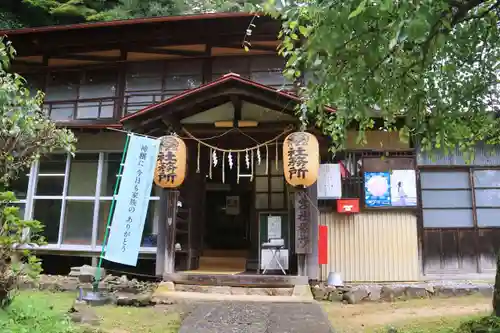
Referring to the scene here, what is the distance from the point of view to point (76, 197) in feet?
40.4

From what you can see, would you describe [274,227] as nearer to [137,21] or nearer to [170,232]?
[170,232]

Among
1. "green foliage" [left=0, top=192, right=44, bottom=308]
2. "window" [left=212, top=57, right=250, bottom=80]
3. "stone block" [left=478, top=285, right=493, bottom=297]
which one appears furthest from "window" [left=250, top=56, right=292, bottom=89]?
"green foliage" [left=0, top=192, right=44, bottom=308]

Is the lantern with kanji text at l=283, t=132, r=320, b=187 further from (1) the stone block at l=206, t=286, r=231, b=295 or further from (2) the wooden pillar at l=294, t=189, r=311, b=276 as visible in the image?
(1) the stone block at l=206, t=286, r=231, b=295

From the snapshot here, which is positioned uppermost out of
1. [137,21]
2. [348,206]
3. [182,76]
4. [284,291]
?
[137,21]

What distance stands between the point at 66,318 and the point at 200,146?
229 inches

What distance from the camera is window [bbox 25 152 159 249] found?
39.8ft

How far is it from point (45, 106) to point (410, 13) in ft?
43.1

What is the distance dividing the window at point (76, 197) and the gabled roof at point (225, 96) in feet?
10.5

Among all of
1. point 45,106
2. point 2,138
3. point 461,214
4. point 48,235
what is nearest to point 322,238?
point 461,214

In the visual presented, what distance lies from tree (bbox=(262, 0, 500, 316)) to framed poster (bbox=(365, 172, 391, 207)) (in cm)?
454

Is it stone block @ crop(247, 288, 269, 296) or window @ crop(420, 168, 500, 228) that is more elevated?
window @ crop(420, 168, 500, 228)

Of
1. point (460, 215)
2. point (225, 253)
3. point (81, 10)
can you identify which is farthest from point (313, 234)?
point (81, 10)

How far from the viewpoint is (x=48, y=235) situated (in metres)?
12.4

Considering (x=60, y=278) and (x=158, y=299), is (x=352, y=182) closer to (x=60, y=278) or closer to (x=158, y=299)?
(x=158, y=299)
